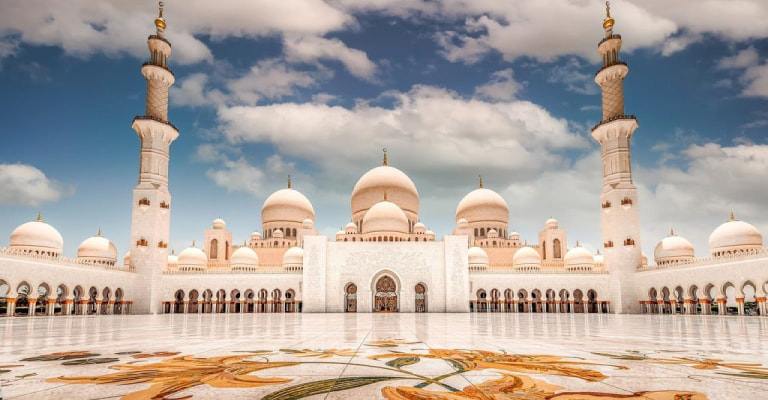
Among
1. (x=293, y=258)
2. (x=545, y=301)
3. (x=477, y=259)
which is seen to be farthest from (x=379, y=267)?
(x=545, y=301)

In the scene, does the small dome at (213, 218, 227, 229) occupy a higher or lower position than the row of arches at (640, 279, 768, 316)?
higher

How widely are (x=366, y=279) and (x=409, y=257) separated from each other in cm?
285

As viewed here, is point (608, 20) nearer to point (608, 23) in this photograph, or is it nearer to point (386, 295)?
point (608, 23)

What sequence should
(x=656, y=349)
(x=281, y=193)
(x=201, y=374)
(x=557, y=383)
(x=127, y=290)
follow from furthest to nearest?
(x=281, y=193), (x=127, y=290), (x=656, y=349), (x=201, y=374), (x=557, y=383)

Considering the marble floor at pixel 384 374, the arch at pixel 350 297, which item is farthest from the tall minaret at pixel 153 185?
the marble floor at pixel 384 374

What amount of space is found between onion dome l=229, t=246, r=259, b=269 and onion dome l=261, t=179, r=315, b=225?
7477 millimetres

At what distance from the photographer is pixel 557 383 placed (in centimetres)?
299

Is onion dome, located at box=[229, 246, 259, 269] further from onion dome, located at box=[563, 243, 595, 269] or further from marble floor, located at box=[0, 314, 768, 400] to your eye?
marble floor, located at box=[0, 314, 768, 400]

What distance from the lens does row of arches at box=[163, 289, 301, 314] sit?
31156mm

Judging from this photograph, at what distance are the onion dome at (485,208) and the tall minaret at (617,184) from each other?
11052 millimetres

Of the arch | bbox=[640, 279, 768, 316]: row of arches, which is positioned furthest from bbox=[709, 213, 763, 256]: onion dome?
the arch

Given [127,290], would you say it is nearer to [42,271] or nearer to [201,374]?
[42,271]

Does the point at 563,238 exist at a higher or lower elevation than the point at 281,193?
lower

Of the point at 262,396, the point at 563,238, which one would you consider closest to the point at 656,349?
the point at 262,396
